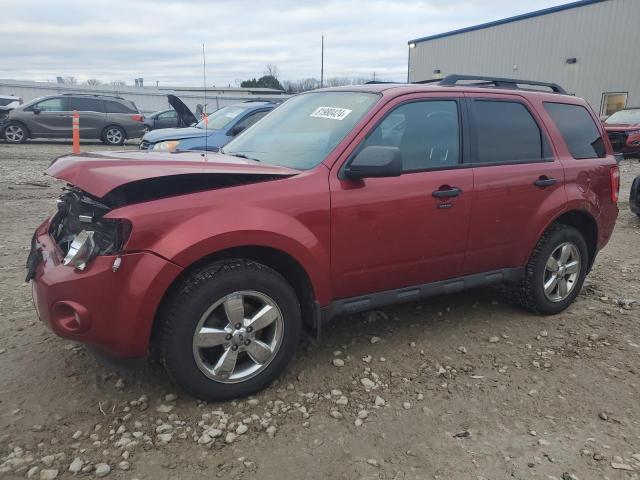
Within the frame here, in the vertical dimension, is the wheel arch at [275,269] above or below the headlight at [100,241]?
below

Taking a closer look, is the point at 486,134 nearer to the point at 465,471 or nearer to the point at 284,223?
the point at 284,223

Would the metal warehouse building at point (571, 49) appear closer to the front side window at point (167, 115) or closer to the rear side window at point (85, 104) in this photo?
the front side window at point (167, 115)

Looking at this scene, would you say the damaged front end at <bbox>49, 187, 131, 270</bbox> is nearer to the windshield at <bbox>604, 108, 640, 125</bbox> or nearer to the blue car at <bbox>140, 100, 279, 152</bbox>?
the blue car at <bbox>140, 100, 279, 152</bbox>

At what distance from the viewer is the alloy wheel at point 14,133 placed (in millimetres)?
15781

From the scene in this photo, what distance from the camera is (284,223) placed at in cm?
282

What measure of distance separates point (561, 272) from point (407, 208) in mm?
1788

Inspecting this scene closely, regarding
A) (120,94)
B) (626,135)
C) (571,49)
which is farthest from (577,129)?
(120,94)

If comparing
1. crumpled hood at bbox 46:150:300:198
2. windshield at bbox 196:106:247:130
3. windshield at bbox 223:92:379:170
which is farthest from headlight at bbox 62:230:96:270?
windshield at bbox 196:106:247:130

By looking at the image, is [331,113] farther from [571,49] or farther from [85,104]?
[571,49]

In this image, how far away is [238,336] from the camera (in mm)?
2791

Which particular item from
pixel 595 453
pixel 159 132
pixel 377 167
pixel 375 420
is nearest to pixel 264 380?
pixel 375 420

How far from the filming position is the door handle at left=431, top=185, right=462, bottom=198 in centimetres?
334

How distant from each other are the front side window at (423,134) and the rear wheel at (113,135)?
51.8 ft

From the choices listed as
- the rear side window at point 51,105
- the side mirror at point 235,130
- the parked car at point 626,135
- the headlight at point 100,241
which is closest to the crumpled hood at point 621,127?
the parked car at point 626,135
